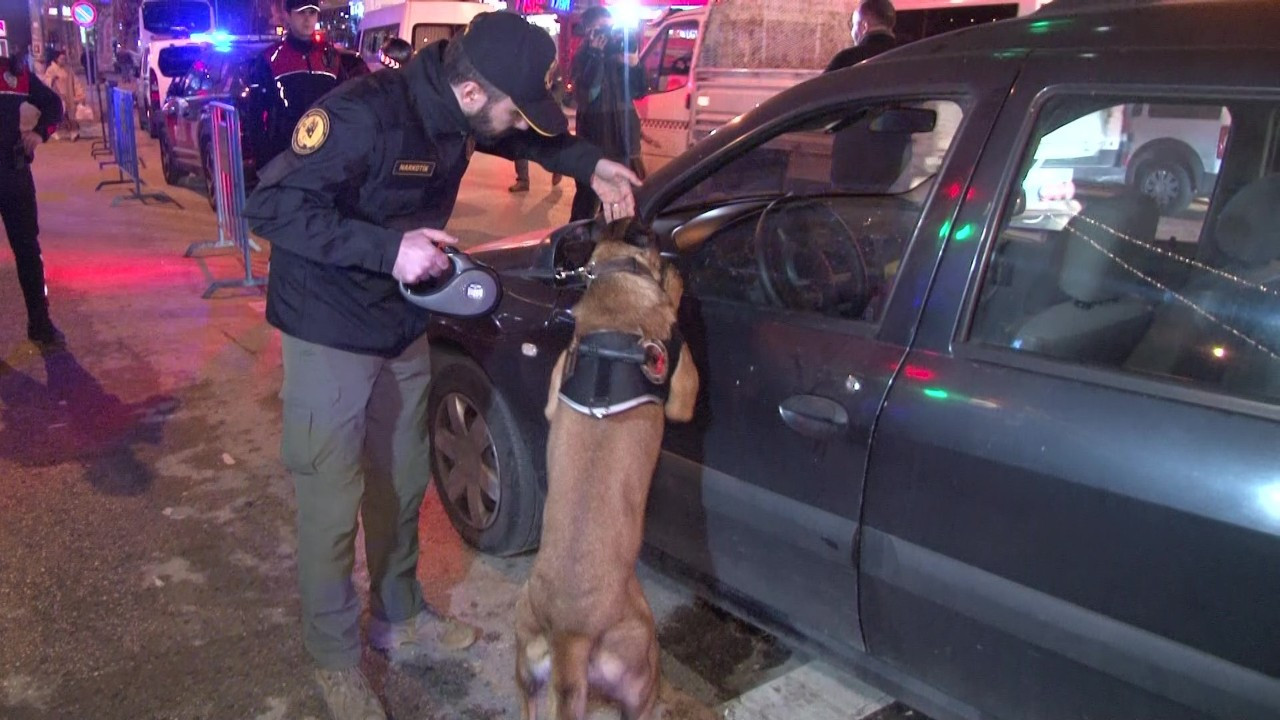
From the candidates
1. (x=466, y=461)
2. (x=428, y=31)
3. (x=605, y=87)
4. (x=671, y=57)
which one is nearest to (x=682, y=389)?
(x=466, y=461)

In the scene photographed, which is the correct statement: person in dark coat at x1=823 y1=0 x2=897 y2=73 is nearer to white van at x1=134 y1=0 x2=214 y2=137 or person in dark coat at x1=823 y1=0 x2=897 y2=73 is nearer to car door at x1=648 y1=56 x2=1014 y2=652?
car door at x1=648 y1=56 x2=1014 y2=652

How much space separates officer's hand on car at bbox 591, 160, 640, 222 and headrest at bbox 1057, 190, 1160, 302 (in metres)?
1.17

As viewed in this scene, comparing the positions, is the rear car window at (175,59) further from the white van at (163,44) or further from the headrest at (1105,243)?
the headrest at (1105,243)

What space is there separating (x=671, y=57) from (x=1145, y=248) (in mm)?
10789

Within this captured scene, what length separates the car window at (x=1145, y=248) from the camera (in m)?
1.99

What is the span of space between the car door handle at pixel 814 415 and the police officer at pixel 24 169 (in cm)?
501

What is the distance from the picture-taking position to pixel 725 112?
36.2 feet

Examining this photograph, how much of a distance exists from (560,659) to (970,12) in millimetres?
10483

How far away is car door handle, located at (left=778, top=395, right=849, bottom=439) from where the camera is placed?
2.26 metres

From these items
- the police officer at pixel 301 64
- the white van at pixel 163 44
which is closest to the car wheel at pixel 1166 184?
the police officer at pixel 301 64

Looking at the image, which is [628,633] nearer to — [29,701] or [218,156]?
[29,701]

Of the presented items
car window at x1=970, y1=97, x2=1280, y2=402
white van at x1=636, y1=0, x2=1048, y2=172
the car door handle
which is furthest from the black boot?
white van at x1=636, y1=0, x2=1048, y2=172

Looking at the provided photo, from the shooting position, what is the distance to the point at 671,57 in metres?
12.4

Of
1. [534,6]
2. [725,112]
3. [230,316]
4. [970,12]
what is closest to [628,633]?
[230,316]
